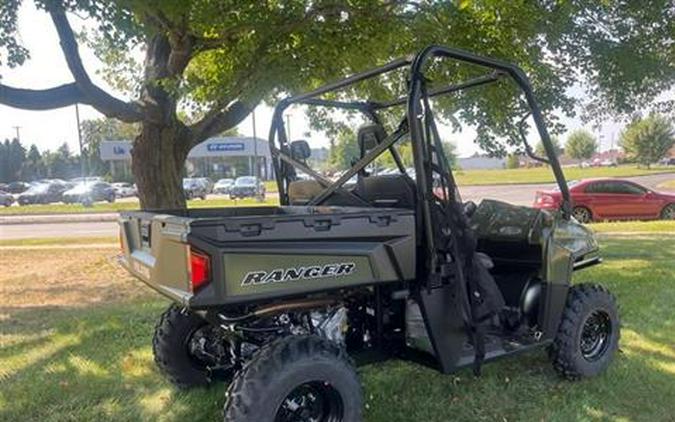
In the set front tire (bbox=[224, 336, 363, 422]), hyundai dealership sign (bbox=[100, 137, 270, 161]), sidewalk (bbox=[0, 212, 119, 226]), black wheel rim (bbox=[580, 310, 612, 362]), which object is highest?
hyundai dealership sign (bbox=[100, 137, 270, 161])

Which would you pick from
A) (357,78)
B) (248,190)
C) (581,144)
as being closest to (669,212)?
(357,78)

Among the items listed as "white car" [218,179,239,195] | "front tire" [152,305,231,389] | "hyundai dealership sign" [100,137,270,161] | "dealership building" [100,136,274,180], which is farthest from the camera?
"hyundai dealership sign" [100,137,270,161]

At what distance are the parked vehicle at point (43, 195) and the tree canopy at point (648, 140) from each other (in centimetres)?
4660

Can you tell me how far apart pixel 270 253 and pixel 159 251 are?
0.62 m

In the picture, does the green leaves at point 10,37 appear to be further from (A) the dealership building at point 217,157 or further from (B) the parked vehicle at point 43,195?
(A) the dealership building at point 217,157

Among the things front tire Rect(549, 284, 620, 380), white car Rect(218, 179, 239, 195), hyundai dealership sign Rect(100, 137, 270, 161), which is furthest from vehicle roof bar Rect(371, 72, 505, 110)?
hyundai dealership sign Rect(100, 137, 270, 161)

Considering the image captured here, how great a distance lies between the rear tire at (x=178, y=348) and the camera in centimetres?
393

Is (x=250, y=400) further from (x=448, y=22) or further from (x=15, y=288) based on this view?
(x=15, y=288)

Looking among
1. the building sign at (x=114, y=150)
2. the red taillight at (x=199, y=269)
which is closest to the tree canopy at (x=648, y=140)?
the building sign at (x=114, y=150)

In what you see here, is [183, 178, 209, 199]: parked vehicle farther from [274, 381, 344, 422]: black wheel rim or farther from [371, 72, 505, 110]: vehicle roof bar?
[274, 381, 344, 422]: black wheel rim

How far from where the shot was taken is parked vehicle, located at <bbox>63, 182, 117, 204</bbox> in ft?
123

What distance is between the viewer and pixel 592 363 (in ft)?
13.8

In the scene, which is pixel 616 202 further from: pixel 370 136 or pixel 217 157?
pixel 217 157

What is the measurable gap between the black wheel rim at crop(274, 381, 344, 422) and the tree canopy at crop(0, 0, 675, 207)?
4.61 meters
